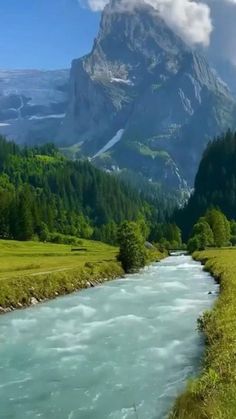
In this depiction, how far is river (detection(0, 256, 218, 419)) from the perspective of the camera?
2436 cm

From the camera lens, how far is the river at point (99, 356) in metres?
24.4

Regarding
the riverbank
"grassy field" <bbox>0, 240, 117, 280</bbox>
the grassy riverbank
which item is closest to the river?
the grassy riverbank

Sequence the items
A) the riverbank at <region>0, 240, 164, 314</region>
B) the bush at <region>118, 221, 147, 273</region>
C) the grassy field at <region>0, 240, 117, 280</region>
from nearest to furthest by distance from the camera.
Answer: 1. the riverbank at <region>0, 240, 164, 314</region>
2. the grassy field at <region>0, 240, 117, 280</region>
3. the bush at <region>118, 221, 147, 273</region>

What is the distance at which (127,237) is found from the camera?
9838cm

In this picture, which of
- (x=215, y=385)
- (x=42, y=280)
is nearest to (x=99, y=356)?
(x=215, y=385)

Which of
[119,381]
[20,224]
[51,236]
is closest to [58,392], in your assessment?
[119,381]

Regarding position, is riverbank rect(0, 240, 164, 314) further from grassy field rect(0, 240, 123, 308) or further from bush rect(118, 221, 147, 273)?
bush rect(118, 221, 147, 273)

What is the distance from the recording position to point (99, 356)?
33.2 metres

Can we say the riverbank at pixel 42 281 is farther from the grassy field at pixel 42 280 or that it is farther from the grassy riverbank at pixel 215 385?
the grassy riverbank at pixel 215 385

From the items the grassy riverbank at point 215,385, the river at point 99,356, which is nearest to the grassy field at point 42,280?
the river at point 99,356

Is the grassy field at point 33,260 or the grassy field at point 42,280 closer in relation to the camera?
the grassy field at point 42,280

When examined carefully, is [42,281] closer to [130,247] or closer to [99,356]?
[99,356]

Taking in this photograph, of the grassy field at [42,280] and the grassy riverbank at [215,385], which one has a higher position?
the grassy field at [42,280]

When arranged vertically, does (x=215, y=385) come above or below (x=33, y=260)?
below
